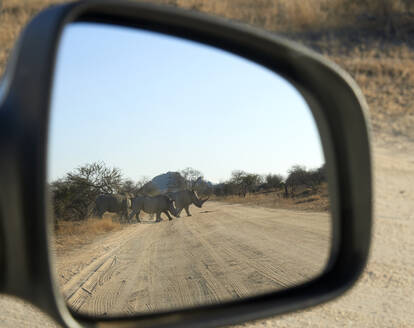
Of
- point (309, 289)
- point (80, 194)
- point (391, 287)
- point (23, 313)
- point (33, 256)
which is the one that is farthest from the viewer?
point (391, 287)

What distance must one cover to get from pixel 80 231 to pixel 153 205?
0.25 m

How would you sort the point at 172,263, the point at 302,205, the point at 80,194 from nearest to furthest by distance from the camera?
the point at 80,194 → the point at 172,263 → the point at 302,205

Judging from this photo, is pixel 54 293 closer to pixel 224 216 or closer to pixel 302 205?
pixel 224 216

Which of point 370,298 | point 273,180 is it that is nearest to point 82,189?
point 273,180

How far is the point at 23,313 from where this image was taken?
12.1ft

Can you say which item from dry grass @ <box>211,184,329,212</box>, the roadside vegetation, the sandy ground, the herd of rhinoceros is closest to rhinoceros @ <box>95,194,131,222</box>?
the herd of rhinoceros

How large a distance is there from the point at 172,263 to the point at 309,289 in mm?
520

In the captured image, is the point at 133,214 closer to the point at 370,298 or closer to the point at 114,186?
the point at 114,186

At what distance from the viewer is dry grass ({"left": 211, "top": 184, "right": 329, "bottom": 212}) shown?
2.00 meters

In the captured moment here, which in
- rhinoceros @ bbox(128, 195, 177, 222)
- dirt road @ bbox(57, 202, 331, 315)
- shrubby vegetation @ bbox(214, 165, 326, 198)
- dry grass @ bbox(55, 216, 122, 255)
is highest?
shrubby vegetation @ bbox(214, 165, 326, 198)

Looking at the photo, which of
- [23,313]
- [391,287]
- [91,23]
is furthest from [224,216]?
[391,287]

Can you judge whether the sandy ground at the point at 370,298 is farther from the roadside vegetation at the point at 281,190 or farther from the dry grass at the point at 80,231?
the roadside vegetation at the point at 281,190

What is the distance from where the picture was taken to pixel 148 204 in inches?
66.4

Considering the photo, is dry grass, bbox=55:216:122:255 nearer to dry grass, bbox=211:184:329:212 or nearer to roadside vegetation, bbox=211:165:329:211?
roadside vegetation, bbox=211:165:329:211
